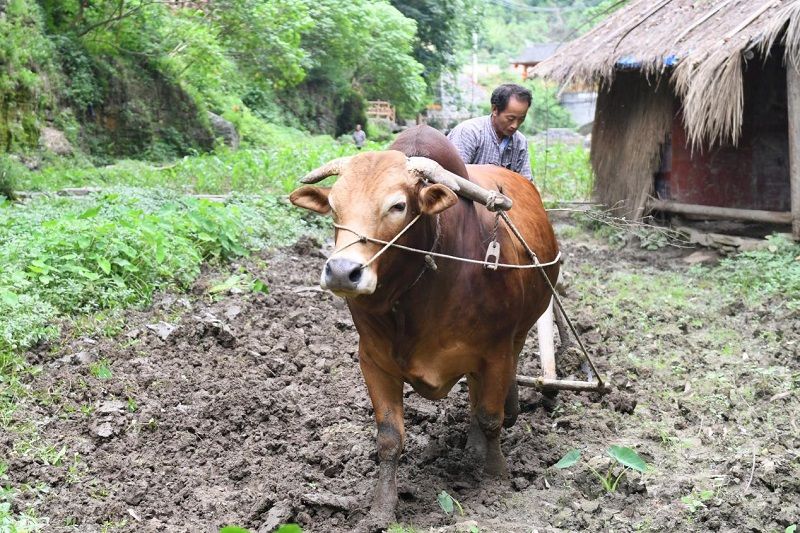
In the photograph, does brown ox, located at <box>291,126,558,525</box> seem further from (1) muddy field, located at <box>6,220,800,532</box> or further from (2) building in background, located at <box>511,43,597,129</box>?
(2) building in background, located at <box>511,43,597,129</box>

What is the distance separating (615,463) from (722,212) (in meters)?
7.20

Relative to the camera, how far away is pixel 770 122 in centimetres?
1082

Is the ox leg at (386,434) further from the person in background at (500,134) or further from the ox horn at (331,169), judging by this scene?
the person in background at (500,134)

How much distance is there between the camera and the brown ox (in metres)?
3.42

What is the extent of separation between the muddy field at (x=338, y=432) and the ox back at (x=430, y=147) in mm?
1511

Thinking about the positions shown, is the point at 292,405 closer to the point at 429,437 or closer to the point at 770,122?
the point at 429,437

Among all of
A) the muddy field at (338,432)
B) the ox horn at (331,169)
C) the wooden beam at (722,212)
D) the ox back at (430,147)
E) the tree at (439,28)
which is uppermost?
the tree at (439,28)

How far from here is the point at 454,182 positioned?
11.9 feet

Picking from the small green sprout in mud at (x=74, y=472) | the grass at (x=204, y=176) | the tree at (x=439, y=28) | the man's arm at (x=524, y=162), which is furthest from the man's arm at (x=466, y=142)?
the tree at (x=439, y=28)

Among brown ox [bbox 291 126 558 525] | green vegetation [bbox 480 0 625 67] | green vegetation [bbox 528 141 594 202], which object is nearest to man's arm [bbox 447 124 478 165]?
brown ox [bbox 291 126 558 525]

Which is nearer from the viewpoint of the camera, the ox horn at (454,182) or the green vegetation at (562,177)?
the ox horn at (454,182)

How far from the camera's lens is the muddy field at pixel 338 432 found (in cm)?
384

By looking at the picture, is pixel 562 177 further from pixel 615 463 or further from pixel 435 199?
pixel 435 199

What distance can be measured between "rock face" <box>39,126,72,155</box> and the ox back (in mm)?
13356
